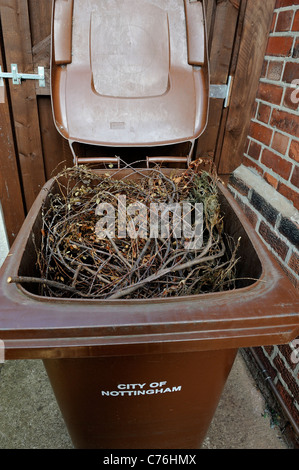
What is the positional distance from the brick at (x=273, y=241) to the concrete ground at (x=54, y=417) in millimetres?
737

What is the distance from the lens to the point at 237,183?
202 cm

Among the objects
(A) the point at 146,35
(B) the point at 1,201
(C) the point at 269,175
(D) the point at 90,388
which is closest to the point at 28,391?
(D) the point at 90,388

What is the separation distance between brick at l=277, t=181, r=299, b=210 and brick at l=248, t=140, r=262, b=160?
0.31 m

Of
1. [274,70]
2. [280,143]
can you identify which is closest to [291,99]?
[280,143]

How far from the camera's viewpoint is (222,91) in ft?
6.51

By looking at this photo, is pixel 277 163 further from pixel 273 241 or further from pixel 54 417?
pixel 54 417

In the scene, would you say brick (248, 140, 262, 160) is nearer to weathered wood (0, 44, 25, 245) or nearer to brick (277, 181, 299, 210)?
brick (277, 181, 299, 210)

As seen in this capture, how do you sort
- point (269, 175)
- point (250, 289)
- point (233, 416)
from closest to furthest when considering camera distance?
point (250, 289) → point (233, 416) → point (269, 175)

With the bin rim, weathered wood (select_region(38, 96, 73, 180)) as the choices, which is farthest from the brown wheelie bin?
weathered wood (select_region(38, 96, 73, 180))

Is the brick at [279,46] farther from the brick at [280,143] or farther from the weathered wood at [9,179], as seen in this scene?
the weathered wood at [9,179]

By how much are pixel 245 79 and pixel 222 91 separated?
14 cm

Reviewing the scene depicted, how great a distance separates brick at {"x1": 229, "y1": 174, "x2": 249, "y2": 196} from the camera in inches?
75.4

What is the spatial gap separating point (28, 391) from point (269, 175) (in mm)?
1685

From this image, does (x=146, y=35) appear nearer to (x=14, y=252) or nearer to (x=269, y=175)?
(x=269, y=175)
